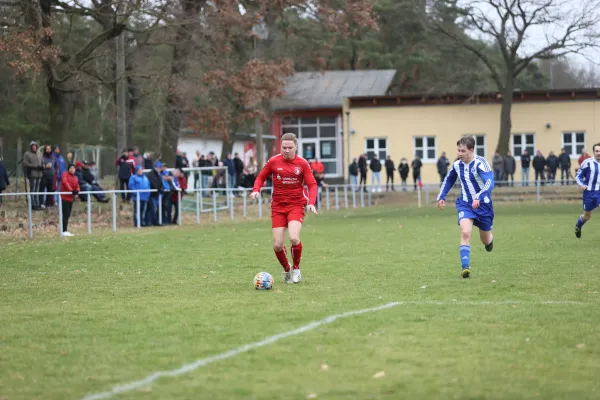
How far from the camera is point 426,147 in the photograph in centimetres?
5684

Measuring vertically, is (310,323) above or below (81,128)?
below

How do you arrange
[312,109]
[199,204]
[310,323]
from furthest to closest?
[312,109] < [199,204] < [310,323]

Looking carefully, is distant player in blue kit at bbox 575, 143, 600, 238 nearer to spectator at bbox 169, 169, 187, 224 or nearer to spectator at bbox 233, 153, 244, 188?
spectator at bbox 169, 169, 187, 224

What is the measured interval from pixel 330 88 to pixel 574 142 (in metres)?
15.7

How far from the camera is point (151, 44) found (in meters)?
34.8

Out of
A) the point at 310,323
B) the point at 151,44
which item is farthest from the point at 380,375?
the point at 151,44

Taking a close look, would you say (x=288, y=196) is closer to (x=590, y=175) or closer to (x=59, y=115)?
(x=590, y=175)

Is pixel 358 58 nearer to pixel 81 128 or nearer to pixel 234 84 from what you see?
pixel 81 128

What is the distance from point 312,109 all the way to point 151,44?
2794 cm

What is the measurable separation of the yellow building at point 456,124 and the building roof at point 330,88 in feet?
11.1

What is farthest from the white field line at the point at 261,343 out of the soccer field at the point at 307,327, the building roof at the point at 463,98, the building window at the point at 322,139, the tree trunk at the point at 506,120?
the building window at the point at 322,139

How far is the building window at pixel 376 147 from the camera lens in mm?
57062

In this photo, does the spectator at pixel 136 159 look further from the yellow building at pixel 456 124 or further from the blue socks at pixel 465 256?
the yellow building at pixel 456 124

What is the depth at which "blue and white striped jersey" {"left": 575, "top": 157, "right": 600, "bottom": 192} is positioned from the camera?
61.2 ft
